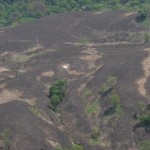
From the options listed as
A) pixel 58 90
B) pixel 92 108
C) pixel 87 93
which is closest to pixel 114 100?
pixel 92 108

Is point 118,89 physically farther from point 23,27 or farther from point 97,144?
point 23,27

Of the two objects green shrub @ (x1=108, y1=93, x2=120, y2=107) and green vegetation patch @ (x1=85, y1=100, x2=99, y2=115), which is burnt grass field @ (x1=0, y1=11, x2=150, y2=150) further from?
green shrub @ (x1=108, y1=93, x2=120, y2=107)

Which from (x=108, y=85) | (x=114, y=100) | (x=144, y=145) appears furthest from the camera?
(x=108, y=85)

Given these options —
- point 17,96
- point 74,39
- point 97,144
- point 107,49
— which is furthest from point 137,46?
point 97,144

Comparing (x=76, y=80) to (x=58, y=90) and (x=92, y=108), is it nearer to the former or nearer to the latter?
(x=58, y=90)

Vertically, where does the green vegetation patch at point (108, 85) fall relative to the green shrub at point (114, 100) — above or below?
→ below

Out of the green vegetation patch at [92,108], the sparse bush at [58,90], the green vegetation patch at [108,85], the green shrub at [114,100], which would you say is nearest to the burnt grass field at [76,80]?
the green vegetation patch at [92,108]

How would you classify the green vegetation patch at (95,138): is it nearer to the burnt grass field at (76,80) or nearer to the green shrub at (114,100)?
the burnt grass field at (76,80)
